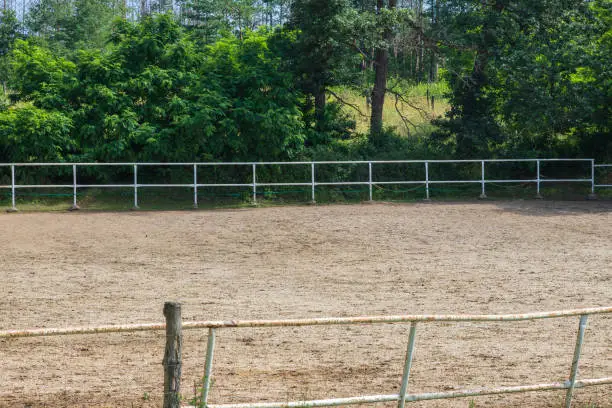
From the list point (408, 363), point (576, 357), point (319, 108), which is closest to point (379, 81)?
point (319, 108)

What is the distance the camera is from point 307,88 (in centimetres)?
2986

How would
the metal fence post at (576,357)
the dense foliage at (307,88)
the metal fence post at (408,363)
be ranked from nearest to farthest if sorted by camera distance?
1. the metal fence post at (408,363)
2. the metal fence post at (576,357)
3. the dense foliage at (307,88)

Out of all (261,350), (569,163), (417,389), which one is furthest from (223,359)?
(569,163)

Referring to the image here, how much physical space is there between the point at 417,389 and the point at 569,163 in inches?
926

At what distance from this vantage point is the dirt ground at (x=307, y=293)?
7.51 metres

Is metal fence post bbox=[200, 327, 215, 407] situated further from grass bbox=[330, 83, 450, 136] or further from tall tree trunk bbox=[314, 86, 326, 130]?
Result: grass bbox=[330, 83, 450, 136]

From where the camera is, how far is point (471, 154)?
96.2ft

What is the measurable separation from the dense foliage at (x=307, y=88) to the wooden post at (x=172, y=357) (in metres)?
21.2

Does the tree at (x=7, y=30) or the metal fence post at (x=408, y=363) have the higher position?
the tree at (x=7, y=30)

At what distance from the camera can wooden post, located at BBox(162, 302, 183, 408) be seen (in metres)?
5.30

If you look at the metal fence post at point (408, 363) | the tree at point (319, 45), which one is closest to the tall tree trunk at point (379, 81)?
the tree at point (319, 45)

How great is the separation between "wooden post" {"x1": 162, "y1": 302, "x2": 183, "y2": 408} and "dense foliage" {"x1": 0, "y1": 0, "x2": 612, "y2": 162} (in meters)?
21.2

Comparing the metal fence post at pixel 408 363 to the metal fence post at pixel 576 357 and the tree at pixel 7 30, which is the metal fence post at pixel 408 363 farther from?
the tree at pixel 7 30

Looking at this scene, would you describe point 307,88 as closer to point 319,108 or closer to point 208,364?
point 319,108
